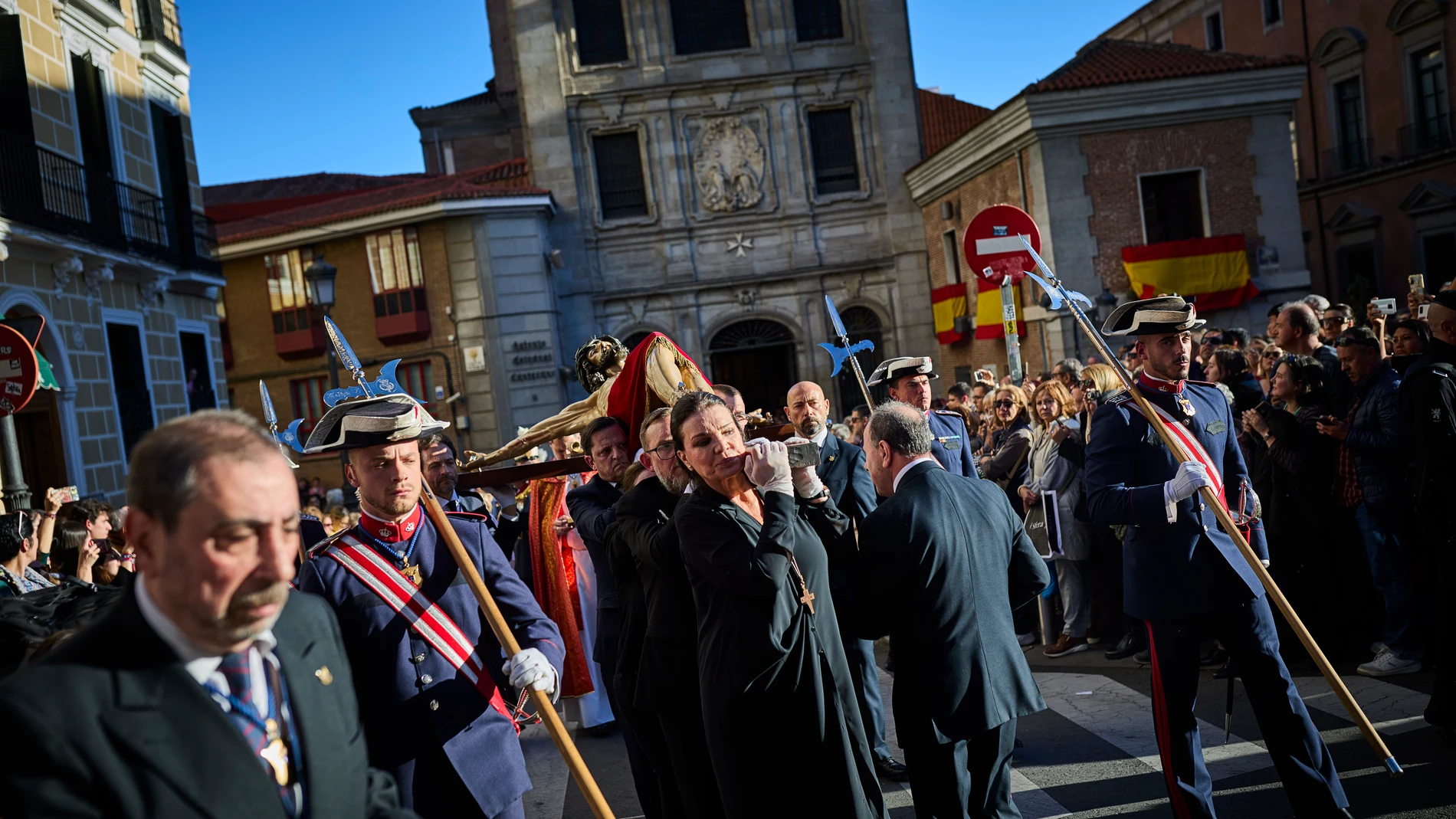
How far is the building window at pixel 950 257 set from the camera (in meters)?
25.6

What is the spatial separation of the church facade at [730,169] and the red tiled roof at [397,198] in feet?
4.78

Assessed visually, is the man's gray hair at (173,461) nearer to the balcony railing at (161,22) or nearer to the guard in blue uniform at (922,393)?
the guard in blue uniform at (922,393)

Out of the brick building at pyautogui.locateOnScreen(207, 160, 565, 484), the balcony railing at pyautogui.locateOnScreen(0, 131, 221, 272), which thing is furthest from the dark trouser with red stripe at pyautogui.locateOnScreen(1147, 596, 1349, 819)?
the brick building at pyautogui.locateOnScreen(207, 160, 565, 484)

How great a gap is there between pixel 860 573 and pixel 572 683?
11.2 ft

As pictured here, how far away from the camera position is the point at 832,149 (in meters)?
27.3

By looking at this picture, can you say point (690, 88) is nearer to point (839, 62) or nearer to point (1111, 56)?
point (839, 62)

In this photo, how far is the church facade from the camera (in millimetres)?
26688

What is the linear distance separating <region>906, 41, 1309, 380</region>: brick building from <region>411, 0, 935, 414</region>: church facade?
19.1ft

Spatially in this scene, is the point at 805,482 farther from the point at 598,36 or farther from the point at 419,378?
the point at 598,36

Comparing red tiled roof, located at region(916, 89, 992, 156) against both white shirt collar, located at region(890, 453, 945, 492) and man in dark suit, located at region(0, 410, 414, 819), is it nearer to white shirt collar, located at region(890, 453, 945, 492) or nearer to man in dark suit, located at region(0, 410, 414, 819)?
white shirt collar, located at region(890, 453, 945, 492)

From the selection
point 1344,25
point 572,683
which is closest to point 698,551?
point 572,683

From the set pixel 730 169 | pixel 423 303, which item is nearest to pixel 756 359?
pixel 730 169

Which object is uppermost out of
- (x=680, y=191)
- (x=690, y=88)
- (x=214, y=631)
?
(x=690, y=88)

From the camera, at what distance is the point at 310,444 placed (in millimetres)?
3707
